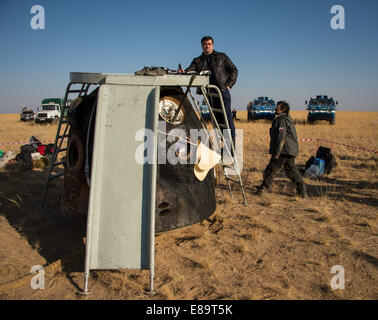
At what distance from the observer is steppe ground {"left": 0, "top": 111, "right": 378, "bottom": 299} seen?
10.9 ft

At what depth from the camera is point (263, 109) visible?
30562mm

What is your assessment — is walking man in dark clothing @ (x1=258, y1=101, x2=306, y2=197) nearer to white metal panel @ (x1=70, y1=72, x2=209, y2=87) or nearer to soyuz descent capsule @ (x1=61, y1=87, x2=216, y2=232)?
soyuz descent capsule @ (x1=61, y1=87, x2=216, y2=232)

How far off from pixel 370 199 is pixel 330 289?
13.5 ft

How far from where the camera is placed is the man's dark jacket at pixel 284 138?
21.3ft

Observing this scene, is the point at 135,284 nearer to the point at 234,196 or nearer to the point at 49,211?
the point at 49,211

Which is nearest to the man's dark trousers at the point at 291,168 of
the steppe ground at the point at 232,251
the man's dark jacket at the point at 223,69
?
the steppe ground at the point at 232,251

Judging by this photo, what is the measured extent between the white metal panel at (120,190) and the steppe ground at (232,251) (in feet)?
1.19

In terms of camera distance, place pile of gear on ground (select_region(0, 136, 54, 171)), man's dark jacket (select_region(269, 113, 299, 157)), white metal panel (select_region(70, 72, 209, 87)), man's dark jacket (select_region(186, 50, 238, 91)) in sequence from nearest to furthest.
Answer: white metal panel (select_region(70, 72, 209, 87))
man's dark jacket (select_region(186, 50, 238, 91))
man's dark jacket (select_region(269, 113, 299, 157))
pile of gear on ground (select_region(0, 136, 54, 171))

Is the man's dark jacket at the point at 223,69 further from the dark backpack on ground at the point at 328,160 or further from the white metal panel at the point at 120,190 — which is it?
the dark backpack on ground at the point at 328,160

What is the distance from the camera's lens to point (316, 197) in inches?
263

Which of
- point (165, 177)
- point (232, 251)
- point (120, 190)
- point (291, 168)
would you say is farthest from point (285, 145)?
point (120, 190)

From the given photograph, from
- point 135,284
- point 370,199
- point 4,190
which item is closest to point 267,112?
point 370,199

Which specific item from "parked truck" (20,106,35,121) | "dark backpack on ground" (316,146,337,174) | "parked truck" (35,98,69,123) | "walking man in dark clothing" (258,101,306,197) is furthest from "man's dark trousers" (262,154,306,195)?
"parked truck" (20,106,35,121)

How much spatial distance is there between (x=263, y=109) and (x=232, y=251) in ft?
91.3
